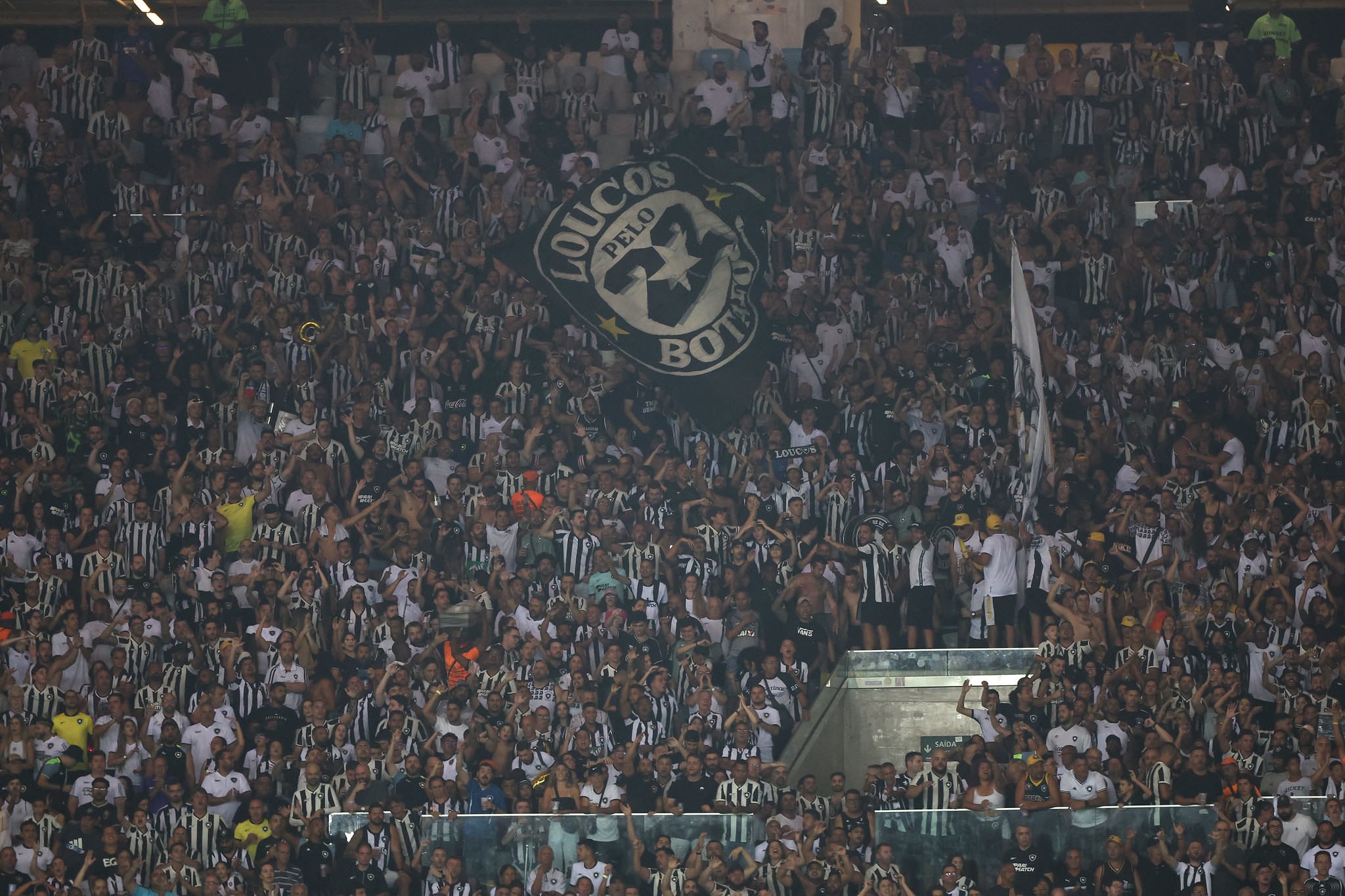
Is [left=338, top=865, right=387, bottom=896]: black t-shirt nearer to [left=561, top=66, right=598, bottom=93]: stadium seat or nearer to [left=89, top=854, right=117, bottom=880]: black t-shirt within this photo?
[left=89, top=854, right=117, bottom=880]: black t-shirt

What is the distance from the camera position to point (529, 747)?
1539cm

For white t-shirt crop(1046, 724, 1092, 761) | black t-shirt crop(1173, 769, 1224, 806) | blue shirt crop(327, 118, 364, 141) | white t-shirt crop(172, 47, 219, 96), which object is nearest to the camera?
black t-shirt crop(1173, 769, 1224, 806)

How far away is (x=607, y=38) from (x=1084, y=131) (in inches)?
228

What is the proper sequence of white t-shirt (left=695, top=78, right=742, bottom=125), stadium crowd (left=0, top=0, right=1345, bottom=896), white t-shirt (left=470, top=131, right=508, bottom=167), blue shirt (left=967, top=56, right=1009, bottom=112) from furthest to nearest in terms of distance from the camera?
white t-shirt (left=695, top=78, right=742, bottom=125) < blue shirt (left=967, top=56, right=1009, bottom=112) < white t-shirt (left=470, top=131, right=508, bottom=167) < stadium crowd (left=0, top=0, right=1345, bottom=896)

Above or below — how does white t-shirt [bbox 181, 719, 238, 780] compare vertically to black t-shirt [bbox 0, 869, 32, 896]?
above

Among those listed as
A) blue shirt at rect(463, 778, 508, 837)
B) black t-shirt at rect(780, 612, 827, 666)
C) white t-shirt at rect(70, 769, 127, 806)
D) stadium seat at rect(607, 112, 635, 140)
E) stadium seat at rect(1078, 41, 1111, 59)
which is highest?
stadium seat at rect(1078, 41, 1111, 59)

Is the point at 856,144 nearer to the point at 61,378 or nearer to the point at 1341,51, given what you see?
the point at 1341,51

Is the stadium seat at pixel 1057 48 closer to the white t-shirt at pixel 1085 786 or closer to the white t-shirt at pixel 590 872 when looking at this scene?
the white t-shirt at pixel 1085 786

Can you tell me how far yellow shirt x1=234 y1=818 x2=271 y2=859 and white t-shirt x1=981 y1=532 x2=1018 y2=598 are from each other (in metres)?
6.47

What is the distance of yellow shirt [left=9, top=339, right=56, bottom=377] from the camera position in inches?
758

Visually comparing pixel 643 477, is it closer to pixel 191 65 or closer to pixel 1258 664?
pixel 1258 664

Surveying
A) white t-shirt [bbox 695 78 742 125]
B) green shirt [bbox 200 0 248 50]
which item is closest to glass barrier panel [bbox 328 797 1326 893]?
white t-shirt [bbox 695 78 742 125]

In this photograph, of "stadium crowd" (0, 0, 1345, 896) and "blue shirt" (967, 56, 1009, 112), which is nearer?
"stadium crowd" (0, 0, 1345, 896)

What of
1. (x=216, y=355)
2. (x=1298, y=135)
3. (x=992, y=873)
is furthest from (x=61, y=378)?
(x=1298, y=135)
